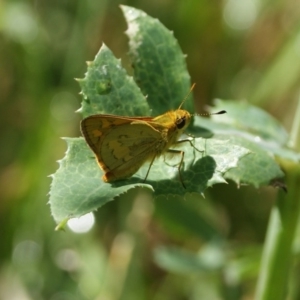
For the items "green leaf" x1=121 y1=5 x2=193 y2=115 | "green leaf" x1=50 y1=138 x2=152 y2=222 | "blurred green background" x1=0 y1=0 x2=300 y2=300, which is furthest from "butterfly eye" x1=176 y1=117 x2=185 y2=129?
"blurred green background" x1=0 y1=0 x2=300 y2=300

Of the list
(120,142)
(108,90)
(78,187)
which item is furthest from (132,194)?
(78,187)

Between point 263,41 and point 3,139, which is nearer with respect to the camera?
point 3,139

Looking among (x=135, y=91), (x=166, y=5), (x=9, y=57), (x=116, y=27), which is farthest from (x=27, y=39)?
(x=135, y=91)

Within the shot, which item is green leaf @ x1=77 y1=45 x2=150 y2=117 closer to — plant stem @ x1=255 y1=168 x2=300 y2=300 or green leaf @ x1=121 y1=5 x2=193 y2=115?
green leaf @ x1=121 y1=5 x2=193 y2=115

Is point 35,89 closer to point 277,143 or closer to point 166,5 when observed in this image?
point 166,5

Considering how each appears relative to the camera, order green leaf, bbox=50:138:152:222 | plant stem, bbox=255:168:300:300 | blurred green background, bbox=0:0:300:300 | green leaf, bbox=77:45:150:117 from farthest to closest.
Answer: blurred green background, bbox=0:0:300:300
plant stem, bbox=255:168:300:300
green leaf, bbox=77:45:150:117
green leaf, bbox=50:138:152:222

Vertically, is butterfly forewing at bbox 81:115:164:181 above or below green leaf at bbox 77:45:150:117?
below
